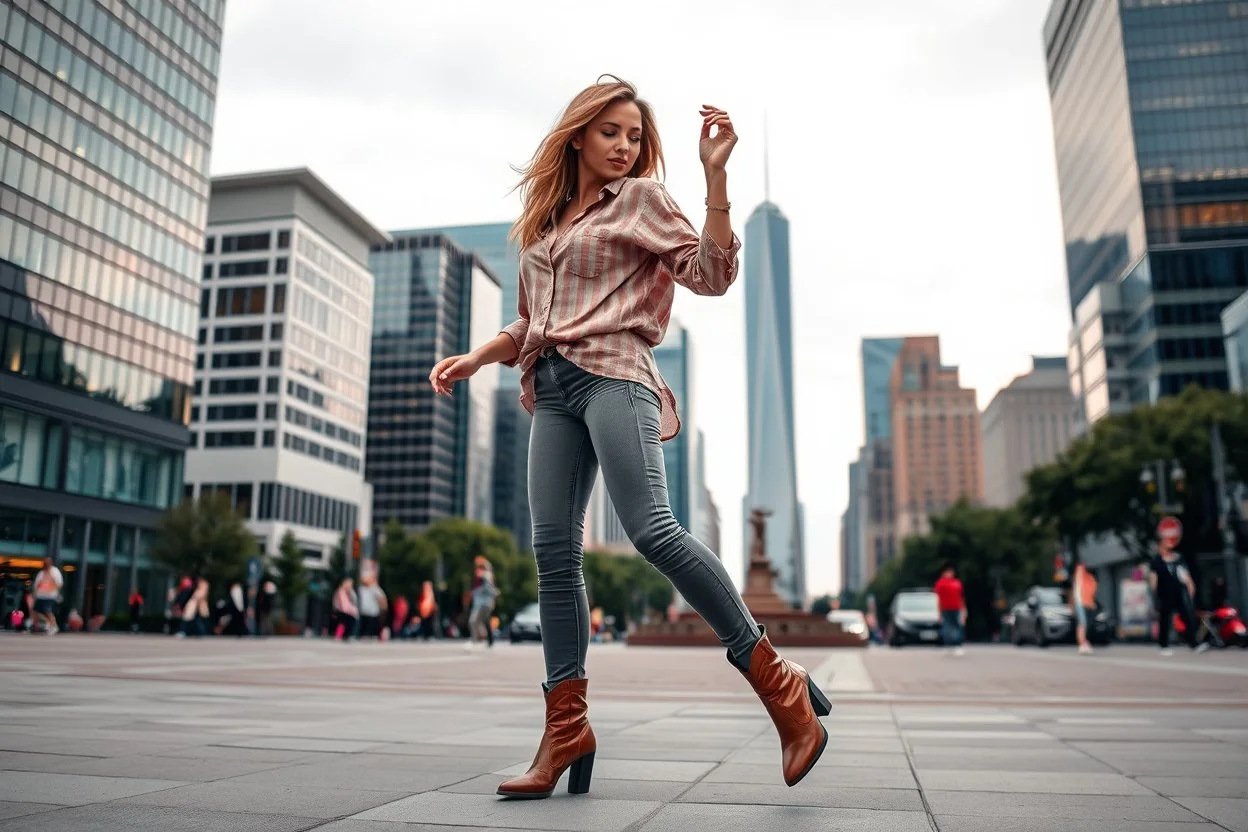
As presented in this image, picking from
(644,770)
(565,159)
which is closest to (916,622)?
(644,770)

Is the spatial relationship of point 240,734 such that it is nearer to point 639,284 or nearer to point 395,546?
point 639,284

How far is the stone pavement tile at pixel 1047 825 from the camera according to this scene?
2.32 m

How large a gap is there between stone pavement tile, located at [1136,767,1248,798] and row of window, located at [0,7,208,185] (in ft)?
122

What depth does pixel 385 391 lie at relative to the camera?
123500mm

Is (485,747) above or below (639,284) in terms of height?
below

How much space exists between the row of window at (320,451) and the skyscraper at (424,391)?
29.6 metres

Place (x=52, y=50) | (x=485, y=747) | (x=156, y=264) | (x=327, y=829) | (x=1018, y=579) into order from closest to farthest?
(x=327, y=829), (x=485, y=747), (x=52, y=50), (x=156, y=264), (x=1018, y=579)

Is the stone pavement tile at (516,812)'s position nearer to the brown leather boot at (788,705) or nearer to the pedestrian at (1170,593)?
the brown leather boot at (788,705)

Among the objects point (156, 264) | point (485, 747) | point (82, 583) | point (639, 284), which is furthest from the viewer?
point (156, 264)

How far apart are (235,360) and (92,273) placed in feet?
123

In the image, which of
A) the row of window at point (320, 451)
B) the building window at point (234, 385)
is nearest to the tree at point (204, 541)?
the row of window at point (320, 451)

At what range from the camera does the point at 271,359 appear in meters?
78.6

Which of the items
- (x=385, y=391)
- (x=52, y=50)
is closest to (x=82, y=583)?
(x=52, y=50)

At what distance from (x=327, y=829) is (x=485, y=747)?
192 centimetres
